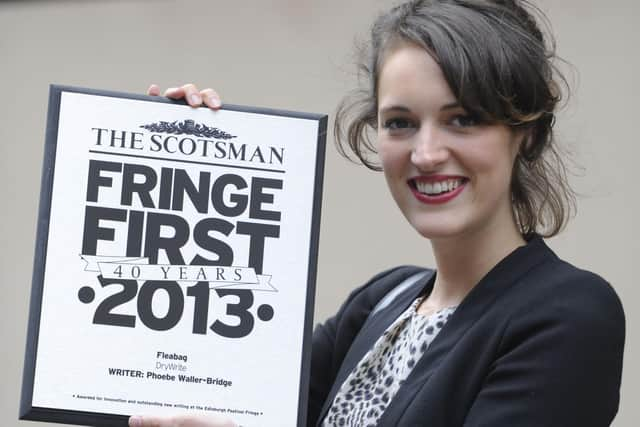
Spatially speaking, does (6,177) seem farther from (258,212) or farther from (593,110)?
(258,212)

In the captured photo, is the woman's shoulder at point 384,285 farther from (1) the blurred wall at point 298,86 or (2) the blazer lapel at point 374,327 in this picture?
(1) the blurred wall at point 298,86

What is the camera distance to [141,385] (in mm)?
2066

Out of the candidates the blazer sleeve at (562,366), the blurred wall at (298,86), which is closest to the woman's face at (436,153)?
the blazer sleeve at (562,366)

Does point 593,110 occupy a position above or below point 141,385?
above

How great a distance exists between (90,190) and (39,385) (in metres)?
0.39

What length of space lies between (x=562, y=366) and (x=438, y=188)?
42cm

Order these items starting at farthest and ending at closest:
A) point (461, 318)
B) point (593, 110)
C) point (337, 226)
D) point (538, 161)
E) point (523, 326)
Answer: point (337, 226), point (593, 110), point (538, 161), point (461, 318), point (523, 326)

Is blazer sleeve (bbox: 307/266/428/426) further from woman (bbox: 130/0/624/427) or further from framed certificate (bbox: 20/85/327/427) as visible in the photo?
framed certificate (bbox: 20/85/327/427)

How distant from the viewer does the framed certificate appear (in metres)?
2.07

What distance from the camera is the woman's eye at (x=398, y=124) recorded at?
202cm

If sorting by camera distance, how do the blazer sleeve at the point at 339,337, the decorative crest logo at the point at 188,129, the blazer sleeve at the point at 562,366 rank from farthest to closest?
the blazer sleeve at the point at 339,337 < the decorative crest logo at the point at 188,129 < the blazer sleeve at the point at 562,366

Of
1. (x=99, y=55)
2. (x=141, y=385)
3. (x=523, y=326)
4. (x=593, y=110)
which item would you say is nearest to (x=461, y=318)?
(x=523, y=326)

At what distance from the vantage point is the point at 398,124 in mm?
2039

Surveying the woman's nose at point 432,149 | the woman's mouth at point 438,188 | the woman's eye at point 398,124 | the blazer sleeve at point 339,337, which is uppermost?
the woman's eye at point 398,124
